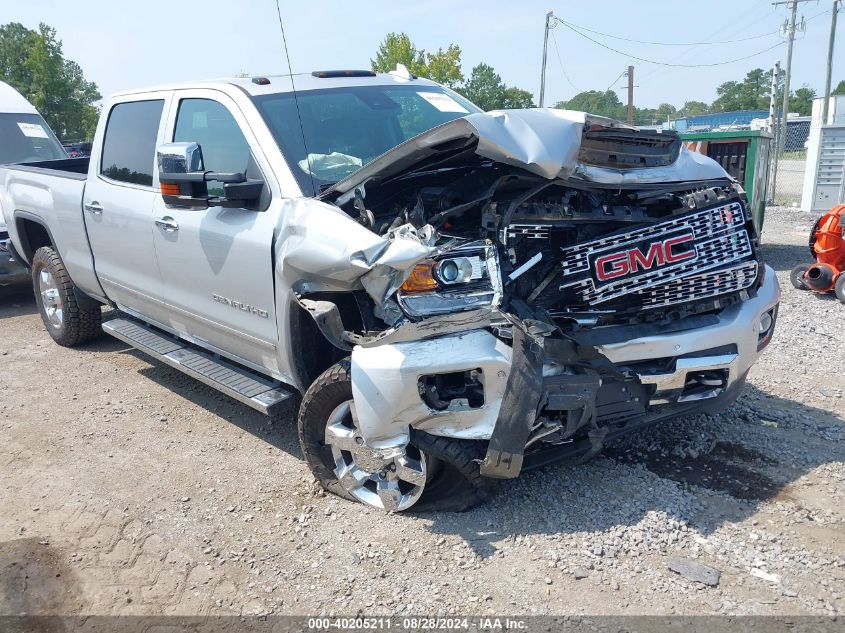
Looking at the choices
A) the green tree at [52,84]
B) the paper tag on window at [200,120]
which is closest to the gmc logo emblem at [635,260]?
the paper tag on window at [200,120]

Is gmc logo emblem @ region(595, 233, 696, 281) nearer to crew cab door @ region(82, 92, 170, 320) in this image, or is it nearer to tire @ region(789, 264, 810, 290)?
crew cab door @ region(82, 92, 170, 320)

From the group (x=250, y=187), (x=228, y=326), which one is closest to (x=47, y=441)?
(x=228, y=326)

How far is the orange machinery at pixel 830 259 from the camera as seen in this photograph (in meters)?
6.99

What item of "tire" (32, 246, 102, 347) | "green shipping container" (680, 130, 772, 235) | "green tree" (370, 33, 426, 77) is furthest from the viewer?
"green tree" (370, 33, 426, 77)

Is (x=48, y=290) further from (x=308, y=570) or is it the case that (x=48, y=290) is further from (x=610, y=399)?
(x=610, y=399)

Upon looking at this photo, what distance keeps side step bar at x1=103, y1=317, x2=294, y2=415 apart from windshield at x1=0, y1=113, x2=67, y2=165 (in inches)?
195

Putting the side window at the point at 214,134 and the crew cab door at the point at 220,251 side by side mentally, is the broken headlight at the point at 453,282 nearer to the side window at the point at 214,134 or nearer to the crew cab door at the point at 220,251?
the crew cab door at the point at 220,251

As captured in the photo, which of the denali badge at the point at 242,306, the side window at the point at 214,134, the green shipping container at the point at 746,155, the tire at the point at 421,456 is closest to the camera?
the tire at the point at 421,456

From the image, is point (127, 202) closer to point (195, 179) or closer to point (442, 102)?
point (195, 179)

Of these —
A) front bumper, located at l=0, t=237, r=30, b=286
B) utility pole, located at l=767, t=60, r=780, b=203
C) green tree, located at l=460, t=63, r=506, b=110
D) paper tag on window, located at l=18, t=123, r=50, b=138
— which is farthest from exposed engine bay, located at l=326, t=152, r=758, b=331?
green tree, located at l=460, t=63, r=506, b=110

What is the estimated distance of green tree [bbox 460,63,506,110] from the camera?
40.8 m

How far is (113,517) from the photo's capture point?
11.6 ft

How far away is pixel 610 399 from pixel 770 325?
1.16m

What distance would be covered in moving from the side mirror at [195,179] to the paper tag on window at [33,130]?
685 centimetres
